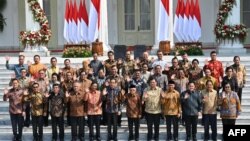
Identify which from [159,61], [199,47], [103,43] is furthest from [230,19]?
[159,61]

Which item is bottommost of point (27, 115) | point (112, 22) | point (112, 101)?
point (27, 115)

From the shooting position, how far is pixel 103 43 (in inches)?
865

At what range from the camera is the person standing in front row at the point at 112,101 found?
1324 cm

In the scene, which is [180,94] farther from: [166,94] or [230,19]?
[230,19]

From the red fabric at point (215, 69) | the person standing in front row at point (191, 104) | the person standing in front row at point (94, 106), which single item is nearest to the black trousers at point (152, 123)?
the person standing in front row at point (191, 104)

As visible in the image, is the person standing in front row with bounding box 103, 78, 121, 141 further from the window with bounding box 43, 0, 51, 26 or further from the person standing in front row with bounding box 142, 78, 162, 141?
the window with bounding box 43, 0, 51, 26

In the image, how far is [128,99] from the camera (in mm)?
13180

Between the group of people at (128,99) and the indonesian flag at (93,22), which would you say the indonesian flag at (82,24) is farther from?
the group of people at (128,99)

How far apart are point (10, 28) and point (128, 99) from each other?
14941 mm

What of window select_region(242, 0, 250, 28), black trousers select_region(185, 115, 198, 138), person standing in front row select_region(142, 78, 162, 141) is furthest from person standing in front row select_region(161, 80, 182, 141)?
window select_region(242, 0, 250, 28)

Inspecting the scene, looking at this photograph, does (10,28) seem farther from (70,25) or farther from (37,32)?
(70,25)

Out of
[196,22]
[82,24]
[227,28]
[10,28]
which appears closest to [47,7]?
[10,28]

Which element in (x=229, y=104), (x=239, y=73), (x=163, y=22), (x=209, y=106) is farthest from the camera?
(x=163, y=22)

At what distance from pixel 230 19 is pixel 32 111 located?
10.7 m
